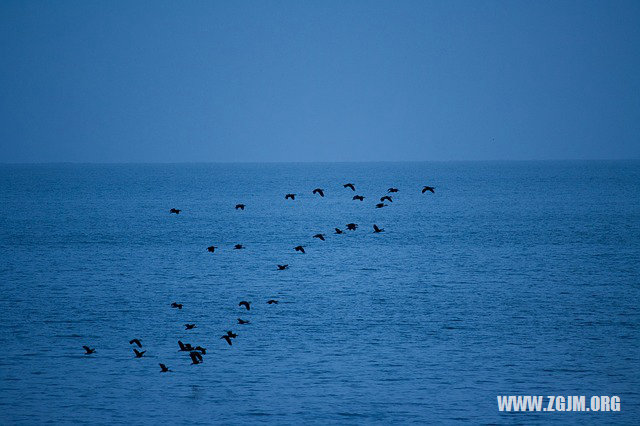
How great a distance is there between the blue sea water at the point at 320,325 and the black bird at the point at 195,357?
32 cm

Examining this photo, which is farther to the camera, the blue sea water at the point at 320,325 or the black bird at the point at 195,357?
the black bird at the point at 195,357

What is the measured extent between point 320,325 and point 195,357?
993 centimetres

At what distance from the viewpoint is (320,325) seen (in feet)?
142

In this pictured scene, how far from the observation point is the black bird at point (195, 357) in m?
34.4

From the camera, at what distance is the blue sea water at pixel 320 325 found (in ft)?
103

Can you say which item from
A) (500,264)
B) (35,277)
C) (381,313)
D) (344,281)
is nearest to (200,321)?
(381,313)

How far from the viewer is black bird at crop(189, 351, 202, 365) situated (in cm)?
3441

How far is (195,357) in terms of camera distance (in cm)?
3494

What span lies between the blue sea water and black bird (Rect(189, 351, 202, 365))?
323mm

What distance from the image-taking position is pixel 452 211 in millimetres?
130750

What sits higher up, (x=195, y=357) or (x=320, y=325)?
(x=320, y=325)

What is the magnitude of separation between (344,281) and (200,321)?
1728 cm

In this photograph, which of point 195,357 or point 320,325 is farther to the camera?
point 320,325

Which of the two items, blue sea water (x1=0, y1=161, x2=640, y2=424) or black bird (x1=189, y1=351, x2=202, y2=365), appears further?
black bird (x1=189, y1=351, x2=202, y2=365)
